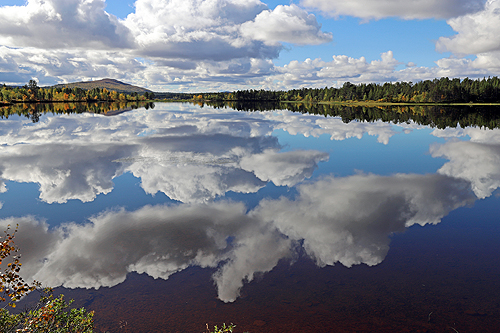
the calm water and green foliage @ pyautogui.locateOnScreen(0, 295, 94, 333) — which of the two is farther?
the calm water

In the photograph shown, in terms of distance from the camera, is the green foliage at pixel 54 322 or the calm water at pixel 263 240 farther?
the calm water at pixel 263 240

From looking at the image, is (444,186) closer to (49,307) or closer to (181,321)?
(181,321)

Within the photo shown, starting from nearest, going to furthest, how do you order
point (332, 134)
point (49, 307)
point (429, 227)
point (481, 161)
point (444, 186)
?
point (49, 307)
point (429, 227)
point (444, 186)
point (481, 161)
point (332, 134)

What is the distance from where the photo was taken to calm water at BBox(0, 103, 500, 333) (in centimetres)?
1171

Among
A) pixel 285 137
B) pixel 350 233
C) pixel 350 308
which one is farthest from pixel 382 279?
pixel 285 137

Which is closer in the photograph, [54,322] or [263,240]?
[54,322]

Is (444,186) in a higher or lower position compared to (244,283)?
higher

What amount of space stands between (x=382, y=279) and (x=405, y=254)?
3.06 metres

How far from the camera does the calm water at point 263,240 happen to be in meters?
11.7

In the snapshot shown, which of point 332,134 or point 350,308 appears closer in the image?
point 350,308

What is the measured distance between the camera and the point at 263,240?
17.1 meters

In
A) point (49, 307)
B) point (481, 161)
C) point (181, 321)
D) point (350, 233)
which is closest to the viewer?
point (49, 307)

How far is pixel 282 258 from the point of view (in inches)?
605

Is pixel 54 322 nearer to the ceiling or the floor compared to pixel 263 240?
nearer to the ceiling
